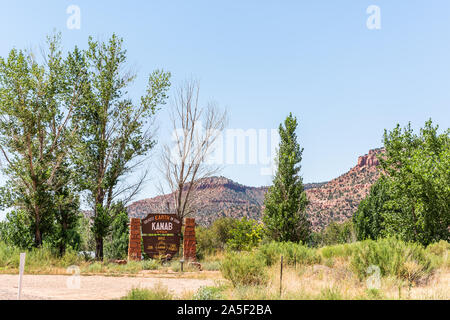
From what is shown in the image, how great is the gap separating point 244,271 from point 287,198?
14.6 meters

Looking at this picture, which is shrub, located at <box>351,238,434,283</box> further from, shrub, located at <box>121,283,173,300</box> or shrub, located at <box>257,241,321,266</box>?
shrub, located at <box>121,283,173,300</box>

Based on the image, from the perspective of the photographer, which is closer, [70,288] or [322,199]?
[70,288]

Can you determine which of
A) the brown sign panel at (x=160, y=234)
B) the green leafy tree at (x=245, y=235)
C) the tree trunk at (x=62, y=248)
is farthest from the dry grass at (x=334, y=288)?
the tree trunk at (x=62, y=248)

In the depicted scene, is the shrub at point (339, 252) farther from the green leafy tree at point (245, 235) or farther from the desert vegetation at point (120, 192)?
the green leafy tree at point (245, 235)

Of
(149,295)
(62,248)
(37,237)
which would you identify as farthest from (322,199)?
(149,295)

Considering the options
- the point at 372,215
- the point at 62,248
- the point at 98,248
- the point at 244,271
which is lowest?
the point at 98,248

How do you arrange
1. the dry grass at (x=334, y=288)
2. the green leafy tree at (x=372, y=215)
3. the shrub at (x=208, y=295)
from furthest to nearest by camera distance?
1. the green leafy tree at (x=372, y=215)
2. the shrub at (x=208, y=295)
3. the dry grass at (x=334, y=288)

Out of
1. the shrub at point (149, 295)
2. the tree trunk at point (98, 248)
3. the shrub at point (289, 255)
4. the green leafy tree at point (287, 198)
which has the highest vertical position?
the green leafy tree at point (287, 198)

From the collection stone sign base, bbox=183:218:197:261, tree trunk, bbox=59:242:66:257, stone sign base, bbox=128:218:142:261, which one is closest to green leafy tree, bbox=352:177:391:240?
stone sign base, bbox=183:218:197:261

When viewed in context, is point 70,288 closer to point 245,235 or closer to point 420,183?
point 245,235

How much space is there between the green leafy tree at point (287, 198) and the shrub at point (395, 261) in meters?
11.8

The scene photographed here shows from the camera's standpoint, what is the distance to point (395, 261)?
417 inches

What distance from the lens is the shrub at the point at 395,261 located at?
10585 millimetres

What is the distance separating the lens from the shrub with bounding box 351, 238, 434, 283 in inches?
417
